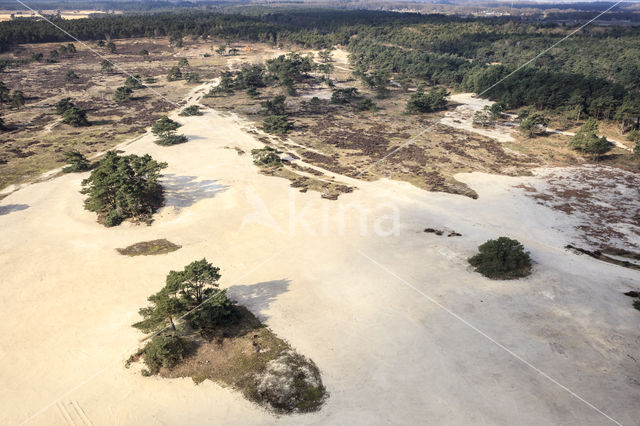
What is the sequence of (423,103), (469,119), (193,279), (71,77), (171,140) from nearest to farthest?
(193,279) → (171,140) → (469,119) → (423,103) → (71,77)

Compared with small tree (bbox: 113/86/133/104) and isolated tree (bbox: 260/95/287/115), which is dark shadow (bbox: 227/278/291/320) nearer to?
isolated tree (bbox: 260/95/287/115)

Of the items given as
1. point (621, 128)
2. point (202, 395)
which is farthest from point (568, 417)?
point (621, 128)

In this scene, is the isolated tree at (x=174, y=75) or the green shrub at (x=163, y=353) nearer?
the green shrub at (x=163, y=353)

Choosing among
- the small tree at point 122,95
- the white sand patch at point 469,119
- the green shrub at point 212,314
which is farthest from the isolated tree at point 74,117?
the white sand patch at point 469,119

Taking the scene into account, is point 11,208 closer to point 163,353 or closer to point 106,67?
point 163,353

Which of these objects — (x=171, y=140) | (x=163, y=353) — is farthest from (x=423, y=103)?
(x=163, y=353)

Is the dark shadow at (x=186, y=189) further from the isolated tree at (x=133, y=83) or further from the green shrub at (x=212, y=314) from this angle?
the isolated tree at (x=133, y=83)

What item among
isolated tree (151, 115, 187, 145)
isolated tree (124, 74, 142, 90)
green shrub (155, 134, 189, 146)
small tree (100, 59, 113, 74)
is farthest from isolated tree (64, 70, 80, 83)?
green shrub (155, 134, 189, 146)
